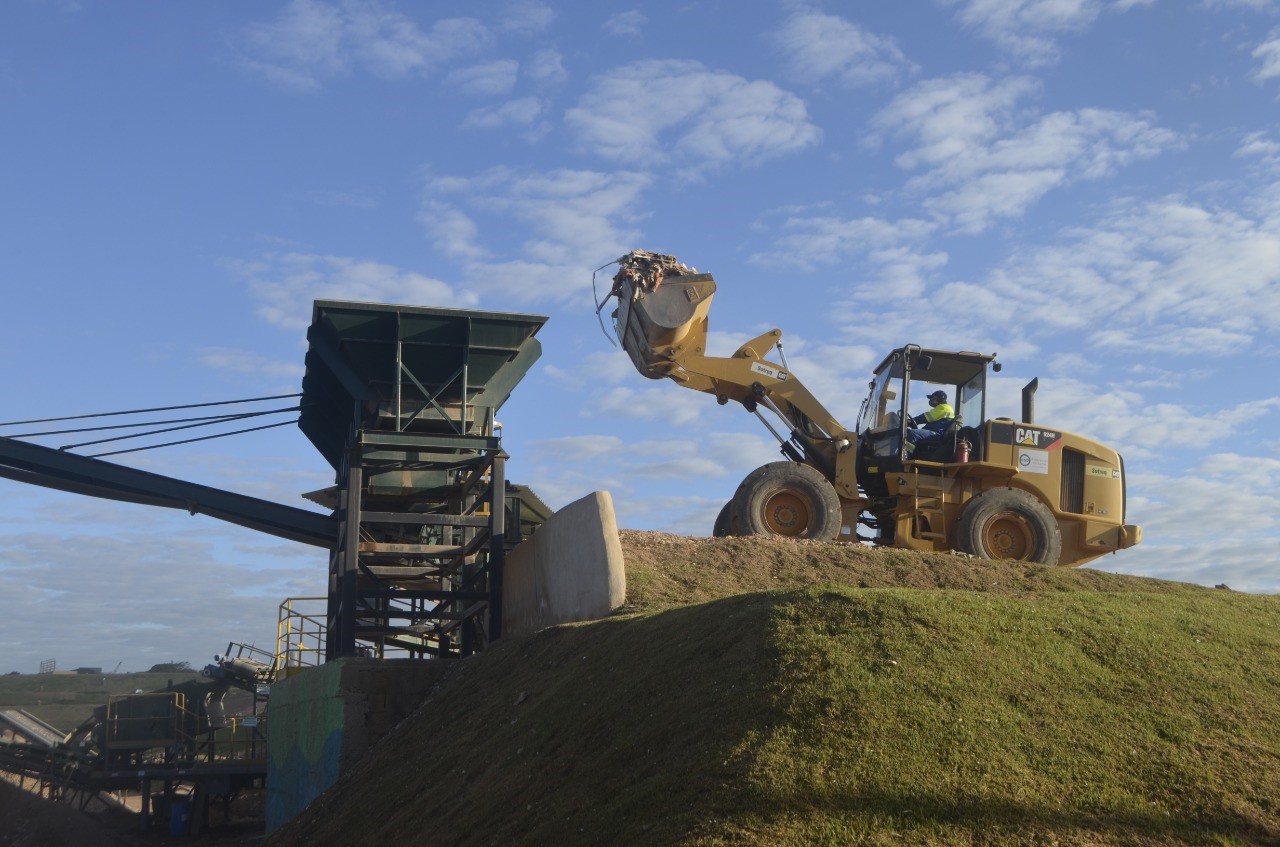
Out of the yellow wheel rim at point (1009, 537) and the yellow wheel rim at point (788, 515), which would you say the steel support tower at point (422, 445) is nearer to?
the yellow wheel rim at point (788, 515)

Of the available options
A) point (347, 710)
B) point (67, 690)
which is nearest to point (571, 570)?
point (347, 710)

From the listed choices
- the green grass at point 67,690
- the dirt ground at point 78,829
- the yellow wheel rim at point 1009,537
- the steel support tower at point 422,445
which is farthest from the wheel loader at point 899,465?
the green grass at point 67,690

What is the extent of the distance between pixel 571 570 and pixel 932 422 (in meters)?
6.36

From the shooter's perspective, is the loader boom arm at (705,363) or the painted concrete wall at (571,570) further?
the loader boom arm at (705,363)

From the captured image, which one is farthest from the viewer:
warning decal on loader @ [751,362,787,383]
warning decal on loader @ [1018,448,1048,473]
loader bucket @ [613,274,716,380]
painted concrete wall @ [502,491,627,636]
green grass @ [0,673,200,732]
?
green grass @ [0,673,200,732]

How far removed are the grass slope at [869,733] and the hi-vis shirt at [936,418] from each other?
19.5 ft

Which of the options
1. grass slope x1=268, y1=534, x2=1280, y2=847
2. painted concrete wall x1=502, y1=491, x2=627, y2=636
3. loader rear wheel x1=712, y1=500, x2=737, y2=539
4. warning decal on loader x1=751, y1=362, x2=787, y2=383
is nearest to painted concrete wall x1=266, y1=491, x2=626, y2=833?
painted concrete wall x1=502, y1=491, x2=627, y2=636

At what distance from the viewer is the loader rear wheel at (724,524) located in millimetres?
18062

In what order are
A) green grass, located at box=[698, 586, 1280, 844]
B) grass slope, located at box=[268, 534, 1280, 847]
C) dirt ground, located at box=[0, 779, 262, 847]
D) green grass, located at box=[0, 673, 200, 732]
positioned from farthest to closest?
1. green grass, located at box=[0, 673, 200, 732]
2. dirt ground, located at box=[0, 779, 262, 847]
3. grass slope, located at box=[268, 534, 1280, 847]
4. green grass, located at box=[698, 586, 1280, 844]

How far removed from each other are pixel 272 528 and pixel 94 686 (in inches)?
2329

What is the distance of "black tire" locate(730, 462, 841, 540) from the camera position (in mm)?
17297

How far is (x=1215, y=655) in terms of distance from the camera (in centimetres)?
1014

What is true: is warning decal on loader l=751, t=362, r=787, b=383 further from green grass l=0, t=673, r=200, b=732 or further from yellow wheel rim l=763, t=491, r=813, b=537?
green grass l=0, t=673, r=200, b=732

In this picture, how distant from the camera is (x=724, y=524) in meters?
18.3
